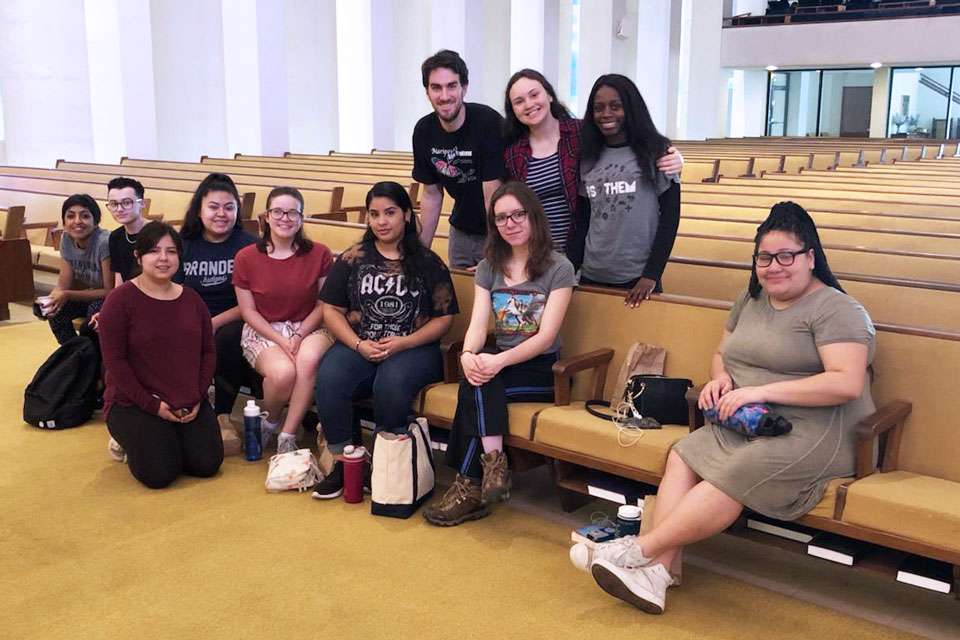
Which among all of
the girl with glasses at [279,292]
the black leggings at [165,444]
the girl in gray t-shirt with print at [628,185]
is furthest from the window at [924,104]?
the black leggings at [165,444]

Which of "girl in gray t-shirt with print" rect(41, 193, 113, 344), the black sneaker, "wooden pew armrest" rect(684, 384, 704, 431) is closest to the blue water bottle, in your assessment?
the black sneaker

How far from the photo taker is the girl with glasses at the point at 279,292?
383 cm

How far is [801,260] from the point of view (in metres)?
2.63

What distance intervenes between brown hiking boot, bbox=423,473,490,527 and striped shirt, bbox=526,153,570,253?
89cm

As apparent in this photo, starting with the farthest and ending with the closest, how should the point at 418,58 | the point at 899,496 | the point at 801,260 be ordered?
1. the point at 418,58
2. the point at 801,260
3. the point at 899,496

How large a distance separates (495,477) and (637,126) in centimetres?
125

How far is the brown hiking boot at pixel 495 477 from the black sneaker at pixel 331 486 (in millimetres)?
563

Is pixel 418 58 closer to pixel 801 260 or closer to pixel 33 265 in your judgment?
pixel 33 265

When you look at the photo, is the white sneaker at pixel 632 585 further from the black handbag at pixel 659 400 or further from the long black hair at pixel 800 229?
the long black hair at pixel 800 229

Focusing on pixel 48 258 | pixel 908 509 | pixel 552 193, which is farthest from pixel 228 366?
pixel 48 258

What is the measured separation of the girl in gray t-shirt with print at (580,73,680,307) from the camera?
3.25 m

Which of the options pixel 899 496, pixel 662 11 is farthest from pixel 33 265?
pixel 662 11

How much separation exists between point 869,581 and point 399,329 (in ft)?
5.85

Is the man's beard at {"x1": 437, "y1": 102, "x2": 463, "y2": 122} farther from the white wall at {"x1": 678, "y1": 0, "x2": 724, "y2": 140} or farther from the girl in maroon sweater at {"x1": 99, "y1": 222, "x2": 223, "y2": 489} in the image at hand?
the white wall at {"x1": 678, "y1": 0, "x2": 724, "y2": 140}
